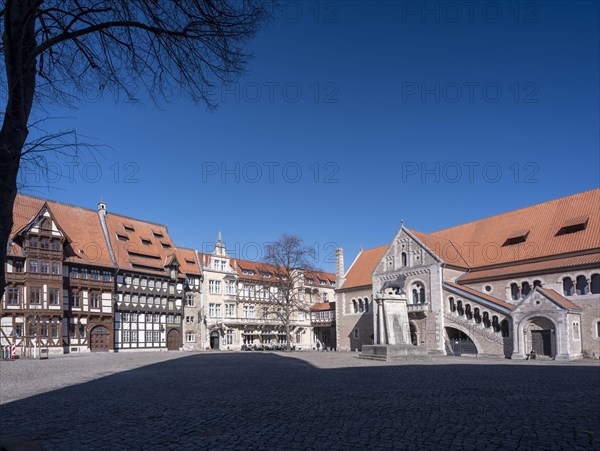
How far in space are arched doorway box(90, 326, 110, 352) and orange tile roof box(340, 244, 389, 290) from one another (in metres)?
25.6

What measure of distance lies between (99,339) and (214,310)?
16.3 metres

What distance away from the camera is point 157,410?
11188 mm

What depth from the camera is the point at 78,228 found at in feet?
170

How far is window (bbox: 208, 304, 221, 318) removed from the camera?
62656 mm

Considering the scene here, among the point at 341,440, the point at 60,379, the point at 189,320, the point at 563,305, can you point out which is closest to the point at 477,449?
the point at 341,440

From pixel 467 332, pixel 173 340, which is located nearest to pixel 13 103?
pixel 467 332

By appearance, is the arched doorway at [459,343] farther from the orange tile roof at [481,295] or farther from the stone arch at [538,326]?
the stone arch at [538,326]

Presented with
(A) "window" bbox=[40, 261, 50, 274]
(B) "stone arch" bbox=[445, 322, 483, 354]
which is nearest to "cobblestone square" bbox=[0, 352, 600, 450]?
(B) "stone arch" bbox=[445, 322, 483, 354]

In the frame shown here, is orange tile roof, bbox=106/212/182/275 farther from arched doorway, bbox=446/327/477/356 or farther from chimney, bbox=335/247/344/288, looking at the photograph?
arched doorway, bbox=446/327/477/356

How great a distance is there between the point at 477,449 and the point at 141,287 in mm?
52019

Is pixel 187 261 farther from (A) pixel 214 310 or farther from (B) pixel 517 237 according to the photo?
(B) pixel 517 237

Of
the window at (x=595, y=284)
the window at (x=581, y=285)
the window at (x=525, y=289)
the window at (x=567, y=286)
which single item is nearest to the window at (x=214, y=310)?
the window at (x=525, y=289)

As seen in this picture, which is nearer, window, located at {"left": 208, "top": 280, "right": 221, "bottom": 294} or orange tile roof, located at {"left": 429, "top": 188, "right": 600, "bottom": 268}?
orange tile roof, located at {"left": 429, "top": 188, "right": 600, "bottom": 268}

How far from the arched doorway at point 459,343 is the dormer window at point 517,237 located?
28.3ft
